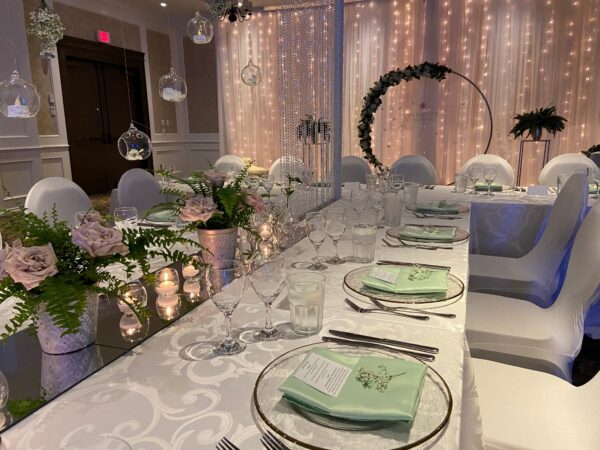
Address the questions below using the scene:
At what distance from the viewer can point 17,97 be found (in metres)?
2.75

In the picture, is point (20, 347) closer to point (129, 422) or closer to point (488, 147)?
point (129, 422)

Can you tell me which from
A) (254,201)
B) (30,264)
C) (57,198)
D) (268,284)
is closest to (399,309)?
(268,284)

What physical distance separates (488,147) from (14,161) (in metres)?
5.47

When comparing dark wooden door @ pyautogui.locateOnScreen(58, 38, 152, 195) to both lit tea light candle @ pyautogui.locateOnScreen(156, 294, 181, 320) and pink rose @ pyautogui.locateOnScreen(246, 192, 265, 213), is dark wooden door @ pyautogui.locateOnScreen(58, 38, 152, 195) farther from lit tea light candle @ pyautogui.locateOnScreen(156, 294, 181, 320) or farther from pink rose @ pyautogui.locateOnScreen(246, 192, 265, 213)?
lit tea light candle @ pyautogui.locateOnScreen(156, 294, 181, 320)

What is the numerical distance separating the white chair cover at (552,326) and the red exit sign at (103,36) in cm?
639

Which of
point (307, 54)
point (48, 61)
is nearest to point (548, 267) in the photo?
point (307, 54)

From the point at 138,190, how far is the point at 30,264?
2080 mm

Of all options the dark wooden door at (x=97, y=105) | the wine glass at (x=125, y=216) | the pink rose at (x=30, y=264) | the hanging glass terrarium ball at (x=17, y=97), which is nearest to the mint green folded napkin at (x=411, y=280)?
the pink rose at (x=30, y=264)

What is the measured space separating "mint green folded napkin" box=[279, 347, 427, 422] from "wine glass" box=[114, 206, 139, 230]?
128 centimetres

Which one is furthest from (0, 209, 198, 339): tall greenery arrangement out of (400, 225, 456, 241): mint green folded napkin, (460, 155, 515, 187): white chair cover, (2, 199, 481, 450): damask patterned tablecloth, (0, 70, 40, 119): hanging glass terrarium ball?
(460, 155, 515, 187): white chair cover

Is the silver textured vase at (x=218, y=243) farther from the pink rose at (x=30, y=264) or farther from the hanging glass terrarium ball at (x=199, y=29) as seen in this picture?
the hanging glass terrarium ball at (x=199, y=29)

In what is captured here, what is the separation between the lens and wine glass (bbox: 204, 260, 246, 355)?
34.4 inches

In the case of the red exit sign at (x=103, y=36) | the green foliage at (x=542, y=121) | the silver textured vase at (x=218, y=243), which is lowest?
the silver textured vase at (x=218, y=243)

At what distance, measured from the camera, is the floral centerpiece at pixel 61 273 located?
78 cm
